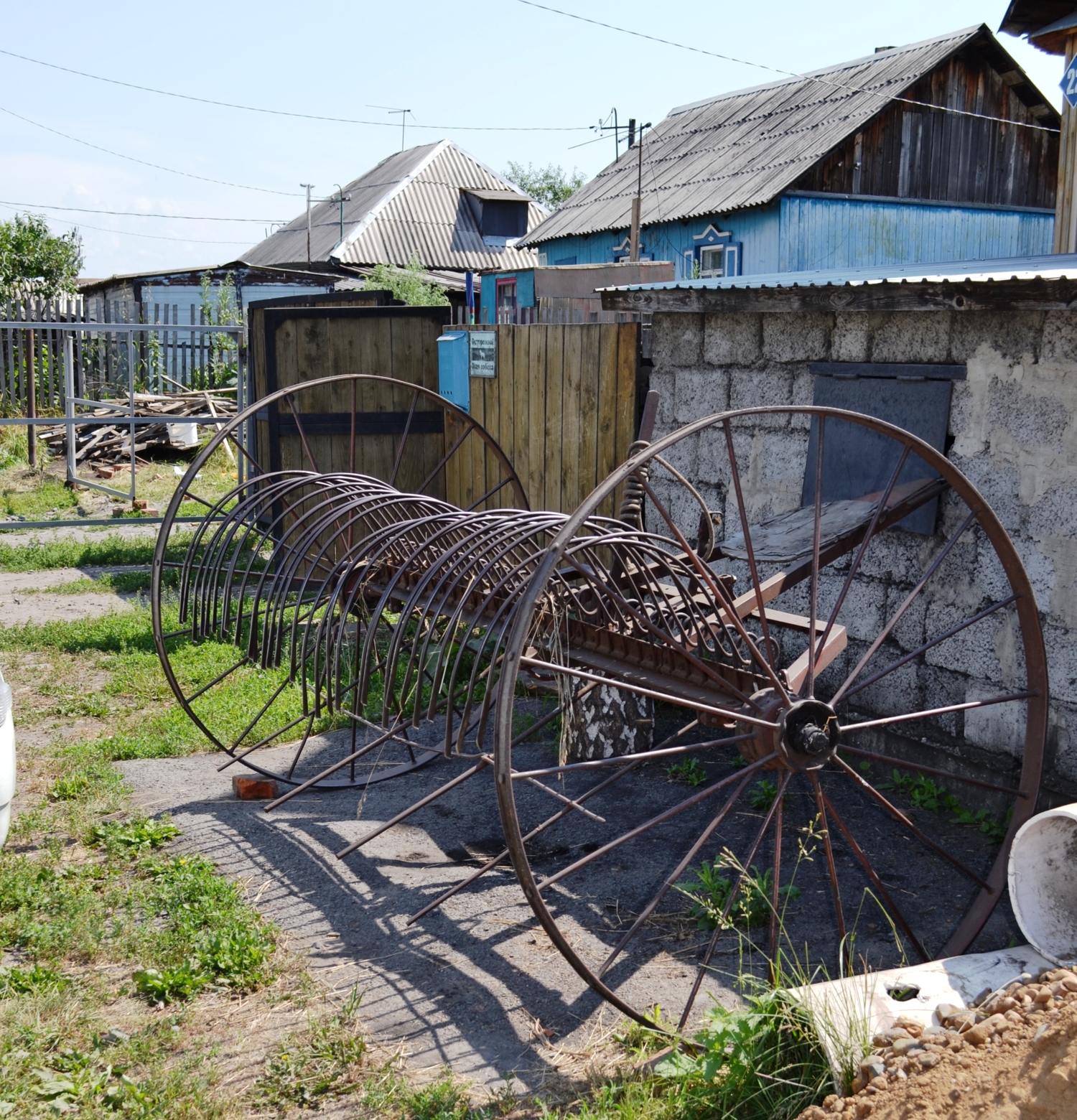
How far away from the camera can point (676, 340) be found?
6.17 m

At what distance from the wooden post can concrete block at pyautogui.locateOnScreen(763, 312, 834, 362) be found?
168 inches

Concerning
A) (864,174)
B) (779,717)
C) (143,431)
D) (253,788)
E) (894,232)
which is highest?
(864,174)

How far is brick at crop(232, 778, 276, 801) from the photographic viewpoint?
16.9ft

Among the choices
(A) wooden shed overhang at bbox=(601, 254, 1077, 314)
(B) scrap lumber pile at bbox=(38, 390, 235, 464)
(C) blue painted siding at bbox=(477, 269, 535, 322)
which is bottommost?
(B) scrap lumber pile at bbox=(38, 390, 235, 464)

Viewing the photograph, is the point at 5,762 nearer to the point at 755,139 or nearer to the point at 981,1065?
the point at 981,1065

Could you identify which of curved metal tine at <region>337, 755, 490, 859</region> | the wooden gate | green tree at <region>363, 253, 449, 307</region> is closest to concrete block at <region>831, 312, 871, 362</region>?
the wooden gate

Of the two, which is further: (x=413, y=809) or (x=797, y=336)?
(x=797, y=336)

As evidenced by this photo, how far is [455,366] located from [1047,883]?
6.02 metres

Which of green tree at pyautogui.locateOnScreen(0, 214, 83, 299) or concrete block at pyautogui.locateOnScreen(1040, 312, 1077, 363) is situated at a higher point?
green tree at pyautogui.locateOnScreen(0, 214, 83, 299)

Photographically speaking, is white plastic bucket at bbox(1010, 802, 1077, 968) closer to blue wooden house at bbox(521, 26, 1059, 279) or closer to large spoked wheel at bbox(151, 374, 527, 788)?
large spoked wheel at bbox(151, 374, 527, 788)

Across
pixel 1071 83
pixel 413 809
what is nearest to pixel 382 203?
pixel 1071 83

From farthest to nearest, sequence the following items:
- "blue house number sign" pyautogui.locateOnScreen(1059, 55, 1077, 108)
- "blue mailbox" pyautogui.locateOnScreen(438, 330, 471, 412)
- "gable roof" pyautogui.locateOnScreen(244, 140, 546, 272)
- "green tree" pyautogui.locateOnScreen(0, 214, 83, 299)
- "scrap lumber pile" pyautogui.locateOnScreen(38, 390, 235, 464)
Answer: "gable roof" pyautogui.locateOnScreen(244, 140, 546, 272) → "green tree" pyautogui.locateOnScreen(0, 214, 83, 299) → "scrap lumber pile" pyautogui.locateOnScreen(38, 390, 235, 464) → "blue house number sign" pyautogui.locateOnScreen(1059, 55, 1077, 108) → "blue mailbox" pyautogui.locateOnScreen(438, 330, 471, 412)

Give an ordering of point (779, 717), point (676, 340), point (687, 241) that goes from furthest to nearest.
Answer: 1. point (687, 241)
2. point (676, 340)
3. point (779, 717)

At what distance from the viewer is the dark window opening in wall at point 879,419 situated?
15.4 ft
